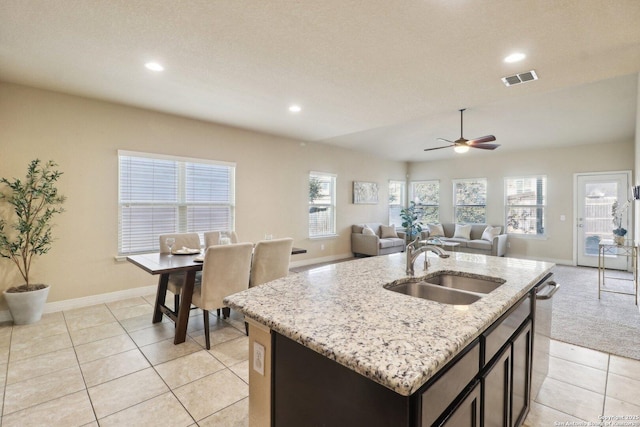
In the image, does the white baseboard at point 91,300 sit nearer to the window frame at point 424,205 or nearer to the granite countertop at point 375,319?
the granite countertop at point 375,319

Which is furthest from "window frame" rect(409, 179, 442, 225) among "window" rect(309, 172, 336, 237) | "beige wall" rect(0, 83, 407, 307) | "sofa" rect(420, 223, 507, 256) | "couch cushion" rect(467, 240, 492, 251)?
"beige wall" rect(0, 83, 407, 307)

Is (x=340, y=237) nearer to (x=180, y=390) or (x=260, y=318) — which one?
(x=180, y=390)

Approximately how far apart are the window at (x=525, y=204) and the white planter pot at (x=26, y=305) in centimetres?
875

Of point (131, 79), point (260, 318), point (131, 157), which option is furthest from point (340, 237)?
point (260, 318)

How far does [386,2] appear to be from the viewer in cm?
196

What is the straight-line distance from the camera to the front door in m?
5.94

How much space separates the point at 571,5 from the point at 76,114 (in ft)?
16.2

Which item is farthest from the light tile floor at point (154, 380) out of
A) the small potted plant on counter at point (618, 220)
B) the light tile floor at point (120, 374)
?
the small potted plant on counter at point (618, 220)

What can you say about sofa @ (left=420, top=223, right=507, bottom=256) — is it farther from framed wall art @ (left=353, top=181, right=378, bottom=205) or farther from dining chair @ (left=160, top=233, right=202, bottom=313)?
dining chair @ (left=160, top=233, right=202, bottom=313)

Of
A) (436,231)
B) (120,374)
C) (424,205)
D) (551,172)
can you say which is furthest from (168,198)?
(551,172)

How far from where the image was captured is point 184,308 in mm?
2850

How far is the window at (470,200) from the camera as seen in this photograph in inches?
307

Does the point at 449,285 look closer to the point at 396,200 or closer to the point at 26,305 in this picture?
the point at 26,305

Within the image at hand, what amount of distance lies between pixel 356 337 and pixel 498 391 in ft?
2.93
